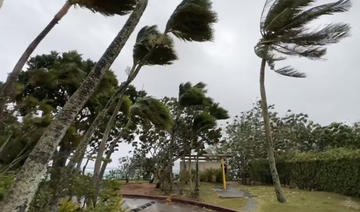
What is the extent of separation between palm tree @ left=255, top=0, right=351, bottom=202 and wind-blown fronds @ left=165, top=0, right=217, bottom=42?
15.7 ft

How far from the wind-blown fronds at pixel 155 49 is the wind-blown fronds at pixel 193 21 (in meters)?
0.24

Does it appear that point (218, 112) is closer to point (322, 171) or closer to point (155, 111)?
point (322, 171)

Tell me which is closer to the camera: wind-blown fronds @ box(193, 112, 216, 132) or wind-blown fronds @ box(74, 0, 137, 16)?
wind-blown fronds @ box(74, 0, 137, 16)

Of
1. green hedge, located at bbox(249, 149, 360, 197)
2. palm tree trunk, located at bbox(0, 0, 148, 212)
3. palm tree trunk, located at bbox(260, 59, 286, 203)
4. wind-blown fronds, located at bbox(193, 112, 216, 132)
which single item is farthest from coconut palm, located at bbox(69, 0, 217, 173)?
green hedge, located at bbox(249, 149, 360, 197)

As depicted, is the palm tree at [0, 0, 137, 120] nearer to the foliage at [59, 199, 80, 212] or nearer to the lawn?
the foliage at [59, 199, 80, 212]

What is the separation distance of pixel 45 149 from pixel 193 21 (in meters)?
3.55

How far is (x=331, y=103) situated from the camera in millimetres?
19109

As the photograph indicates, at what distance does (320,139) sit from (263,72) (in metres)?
10.2

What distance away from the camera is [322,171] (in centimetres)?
1087

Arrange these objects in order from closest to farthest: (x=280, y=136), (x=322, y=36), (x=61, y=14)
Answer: (x=61, y=14), (x=322, y=36), (x=280, y=136)

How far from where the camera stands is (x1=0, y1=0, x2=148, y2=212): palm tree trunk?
6.64ft

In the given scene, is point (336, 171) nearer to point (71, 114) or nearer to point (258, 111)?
point (258, 111)

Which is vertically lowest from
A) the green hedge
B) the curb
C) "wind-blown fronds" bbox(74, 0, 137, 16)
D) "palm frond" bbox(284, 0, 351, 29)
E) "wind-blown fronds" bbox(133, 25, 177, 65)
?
the curb

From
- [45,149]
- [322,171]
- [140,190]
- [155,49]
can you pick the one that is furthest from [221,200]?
[45,149]
